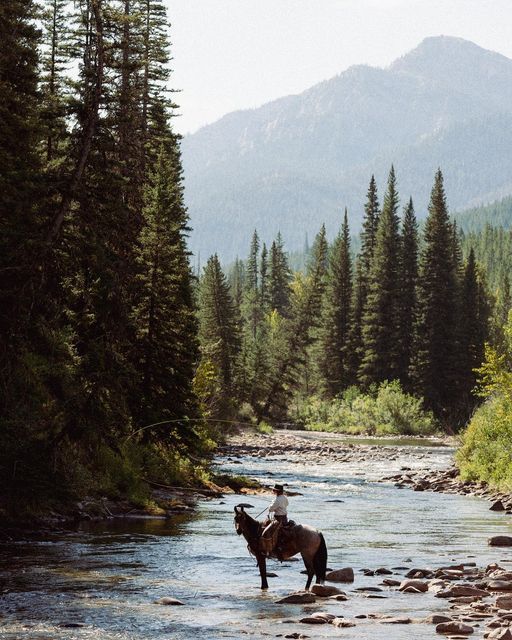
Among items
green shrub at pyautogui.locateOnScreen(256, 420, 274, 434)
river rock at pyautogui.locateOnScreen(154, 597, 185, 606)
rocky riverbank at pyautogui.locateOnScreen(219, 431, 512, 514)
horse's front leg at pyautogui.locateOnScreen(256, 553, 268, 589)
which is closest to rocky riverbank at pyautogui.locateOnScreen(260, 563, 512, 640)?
horse's front leg at pyautogui.locateOnScreen(256, 553, 268, 589)

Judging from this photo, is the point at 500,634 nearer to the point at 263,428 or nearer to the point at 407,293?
the point at 263,428

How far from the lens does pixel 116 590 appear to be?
14.2 m

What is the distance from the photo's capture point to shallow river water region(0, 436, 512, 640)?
465 inches

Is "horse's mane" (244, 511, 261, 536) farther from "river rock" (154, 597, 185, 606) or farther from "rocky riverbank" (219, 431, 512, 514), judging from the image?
"rocky riverbank" (219, 431, 512, 514)

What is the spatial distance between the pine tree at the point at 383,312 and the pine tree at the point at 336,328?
10.7ft

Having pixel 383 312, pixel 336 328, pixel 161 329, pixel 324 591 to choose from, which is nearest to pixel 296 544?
pixel 324 591

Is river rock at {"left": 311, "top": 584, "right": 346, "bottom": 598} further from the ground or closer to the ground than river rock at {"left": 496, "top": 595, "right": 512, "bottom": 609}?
closer to the ground

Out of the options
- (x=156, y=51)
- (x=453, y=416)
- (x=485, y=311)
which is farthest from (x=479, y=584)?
(x=485, y=311)

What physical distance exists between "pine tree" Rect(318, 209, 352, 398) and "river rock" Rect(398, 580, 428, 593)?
77.4 meters

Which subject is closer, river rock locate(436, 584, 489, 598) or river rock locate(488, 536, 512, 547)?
river rock locate(436, 584, 489, 598)

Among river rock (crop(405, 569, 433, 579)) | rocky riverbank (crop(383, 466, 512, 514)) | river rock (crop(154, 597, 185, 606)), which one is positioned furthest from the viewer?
rocky riverbank (crop(383, 466, 512, 514))

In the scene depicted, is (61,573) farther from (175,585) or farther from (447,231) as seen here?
(447,231)

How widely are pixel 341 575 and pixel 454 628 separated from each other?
434 cm

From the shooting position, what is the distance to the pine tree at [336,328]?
309ft
